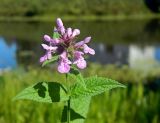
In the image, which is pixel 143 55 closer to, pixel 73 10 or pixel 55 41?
pixel 73 10

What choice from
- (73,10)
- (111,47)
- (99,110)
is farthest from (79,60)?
(73,10)

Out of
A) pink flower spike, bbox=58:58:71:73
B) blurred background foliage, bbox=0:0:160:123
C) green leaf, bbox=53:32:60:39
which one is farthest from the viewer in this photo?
blurred background foliage, bbox=0:0:160:123

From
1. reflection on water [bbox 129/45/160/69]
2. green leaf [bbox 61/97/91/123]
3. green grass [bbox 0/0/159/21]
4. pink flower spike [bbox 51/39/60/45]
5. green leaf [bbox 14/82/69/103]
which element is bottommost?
green leaf [bbox 61/97/91/123]

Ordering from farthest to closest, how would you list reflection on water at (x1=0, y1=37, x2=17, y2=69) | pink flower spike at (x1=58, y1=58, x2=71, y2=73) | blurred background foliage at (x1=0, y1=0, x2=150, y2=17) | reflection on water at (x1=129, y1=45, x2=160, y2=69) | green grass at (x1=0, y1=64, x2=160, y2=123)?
1. blurred background foliage at (x1=0, y1=0, x2=150, y2=17)
2. reflection on water at (x1=129, y1=45, x2=160, y2=69)
3. reflection on water at (x1=0, y1=37, x2=17, y2=69)
4. green grass at (x1=0, y1=64, x2=160, y2=123)
5. pink flower spike at (x1=58, y1=58, x2=71, y2=73)

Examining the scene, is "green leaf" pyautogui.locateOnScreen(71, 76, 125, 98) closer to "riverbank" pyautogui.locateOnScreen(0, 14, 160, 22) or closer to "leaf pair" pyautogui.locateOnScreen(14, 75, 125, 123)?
"leaf pair" pyautogui.locateOnScreen(14, 75, 125, 123)

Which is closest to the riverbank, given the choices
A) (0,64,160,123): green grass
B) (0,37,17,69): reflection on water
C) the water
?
the water

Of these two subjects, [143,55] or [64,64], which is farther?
[143,55]
